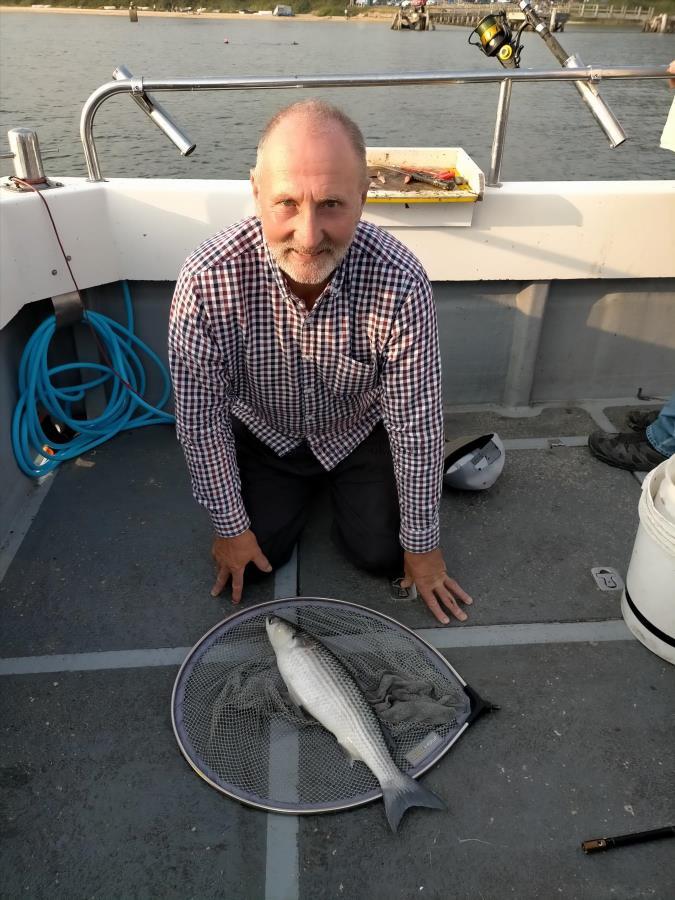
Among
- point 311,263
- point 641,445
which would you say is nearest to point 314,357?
point 311,263

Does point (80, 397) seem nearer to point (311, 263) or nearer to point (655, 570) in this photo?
point (311, 263)

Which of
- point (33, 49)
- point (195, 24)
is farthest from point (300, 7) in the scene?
point (33, 49)

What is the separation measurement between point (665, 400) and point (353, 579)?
218 cm

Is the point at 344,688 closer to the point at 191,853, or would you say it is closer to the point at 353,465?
the point at 191,853

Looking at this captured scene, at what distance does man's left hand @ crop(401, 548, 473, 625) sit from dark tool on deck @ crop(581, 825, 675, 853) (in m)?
0.79

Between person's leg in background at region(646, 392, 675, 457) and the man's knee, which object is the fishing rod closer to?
person's leg in background at region(646, 392, 675, 457)

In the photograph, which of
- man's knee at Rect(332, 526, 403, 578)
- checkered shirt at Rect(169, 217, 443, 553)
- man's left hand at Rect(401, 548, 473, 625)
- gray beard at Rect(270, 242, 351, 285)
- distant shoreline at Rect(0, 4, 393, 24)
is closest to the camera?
gray beard at Rect(270, 242, 351, 285)

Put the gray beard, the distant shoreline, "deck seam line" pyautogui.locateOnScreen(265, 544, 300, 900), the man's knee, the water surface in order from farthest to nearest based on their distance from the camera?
the distant shoreline < the water surface < the man's knee < the gray beard < "deck seam line" pyautogui.locateOnScreen(265, 544, 300, 900)

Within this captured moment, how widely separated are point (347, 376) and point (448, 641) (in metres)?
0.95

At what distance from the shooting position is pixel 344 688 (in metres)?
1.92

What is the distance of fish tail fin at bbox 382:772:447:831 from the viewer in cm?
170

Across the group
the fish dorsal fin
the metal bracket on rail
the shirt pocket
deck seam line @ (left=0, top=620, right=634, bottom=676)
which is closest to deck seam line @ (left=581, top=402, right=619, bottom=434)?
deck seam line @ (left=0, top=620, right=634, bottom=676)

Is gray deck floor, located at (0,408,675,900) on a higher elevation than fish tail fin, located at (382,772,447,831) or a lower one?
lower

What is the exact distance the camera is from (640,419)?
3.31m
